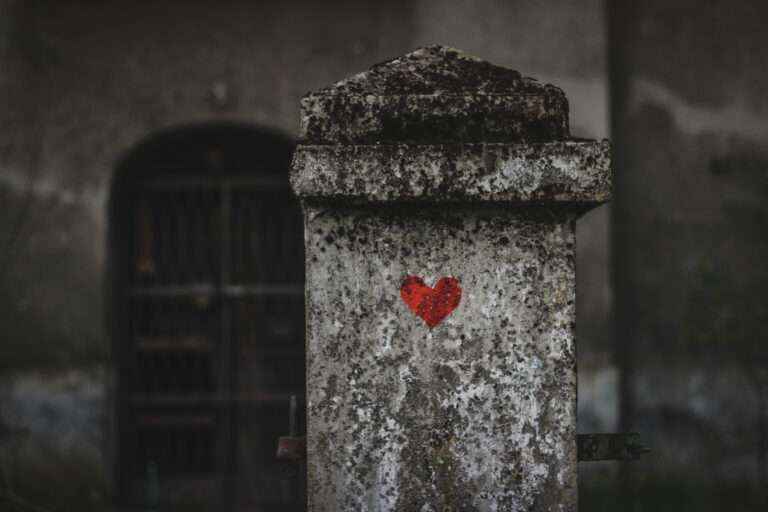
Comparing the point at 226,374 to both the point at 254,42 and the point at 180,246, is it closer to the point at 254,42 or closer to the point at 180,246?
the point at 180,246

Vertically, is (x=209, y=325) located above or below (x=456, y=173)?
below

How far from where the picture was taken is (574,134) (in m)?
4.80

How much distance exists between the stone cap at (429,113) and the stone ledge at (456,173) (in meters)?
0.06

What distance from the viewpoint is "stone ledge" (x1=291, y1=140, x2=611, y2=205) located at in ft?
5.23

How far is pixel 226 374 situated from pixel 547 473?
359 centimetres

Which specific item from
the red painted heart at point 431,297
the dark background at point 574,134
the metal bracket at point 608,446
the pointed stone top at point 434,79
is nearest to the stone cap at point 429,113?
the pointed stone top at point 434,79

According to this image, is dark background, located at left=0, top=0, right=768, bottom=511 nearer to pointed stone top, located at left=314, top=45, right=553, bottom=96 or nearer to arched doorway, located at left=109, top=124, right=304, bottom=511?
arched doorway, located at left=109, top=124, right=304, bottom=511

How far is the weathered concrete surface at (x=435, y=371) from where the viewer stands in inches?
64.6

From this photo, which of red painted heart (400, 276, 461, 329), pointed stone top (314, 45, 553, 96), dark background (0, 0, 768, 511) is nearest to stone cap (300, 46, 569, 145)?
pointed stone top (314, 45, 553, 96)

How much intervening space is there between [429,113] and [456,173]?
0.45ft

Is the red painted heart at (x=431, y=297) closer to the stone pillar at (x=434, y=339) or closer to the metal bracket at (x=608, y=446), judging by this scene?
the stone pillar at (x=434, y=339)

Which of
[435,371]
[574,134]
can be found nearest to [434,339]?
[435,371]

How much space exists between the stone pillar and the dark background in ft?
10.8

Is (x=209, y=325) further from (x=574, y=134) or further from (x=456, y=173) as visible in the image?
(x=456, y=173)
